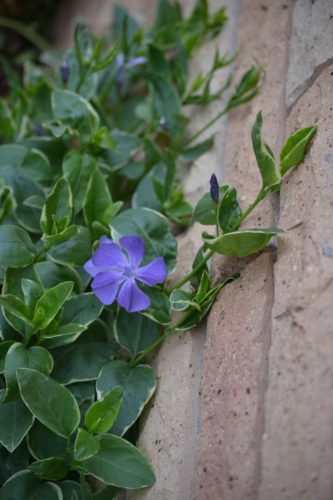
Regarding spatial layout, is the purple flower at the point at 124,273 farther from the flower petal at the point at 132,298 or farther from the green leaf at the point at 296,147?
the green leaf at the point at 296,147

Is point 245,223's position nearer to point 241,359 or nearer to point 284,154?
point 284,154

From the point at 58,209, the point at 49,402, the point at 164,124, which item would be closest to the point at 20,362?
the point at 49,402

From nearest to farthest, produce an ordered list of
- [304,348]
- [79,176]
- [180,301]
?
[304,348]
[180,301]
[79,176]

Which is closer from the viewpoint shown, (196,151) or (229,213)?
(229,213)

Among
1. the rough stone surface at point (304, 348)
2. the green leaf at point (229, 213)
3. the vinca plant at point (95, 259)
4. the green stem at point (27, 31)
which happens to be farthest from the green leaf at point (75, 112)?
the green stem at point (27, 31)

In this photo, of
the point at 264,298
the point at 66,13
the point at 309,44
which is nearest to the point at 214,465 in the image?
the point at 264,298

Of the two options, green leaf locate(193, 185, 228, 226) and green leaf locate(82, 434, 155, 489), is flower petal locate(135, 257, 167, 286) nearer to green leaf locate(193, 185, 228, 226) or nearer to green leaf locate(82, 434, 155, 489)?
green leaf locate(193, 185, 228, 226)

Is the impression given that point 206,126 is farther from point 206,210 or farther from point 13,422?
point 13,422
